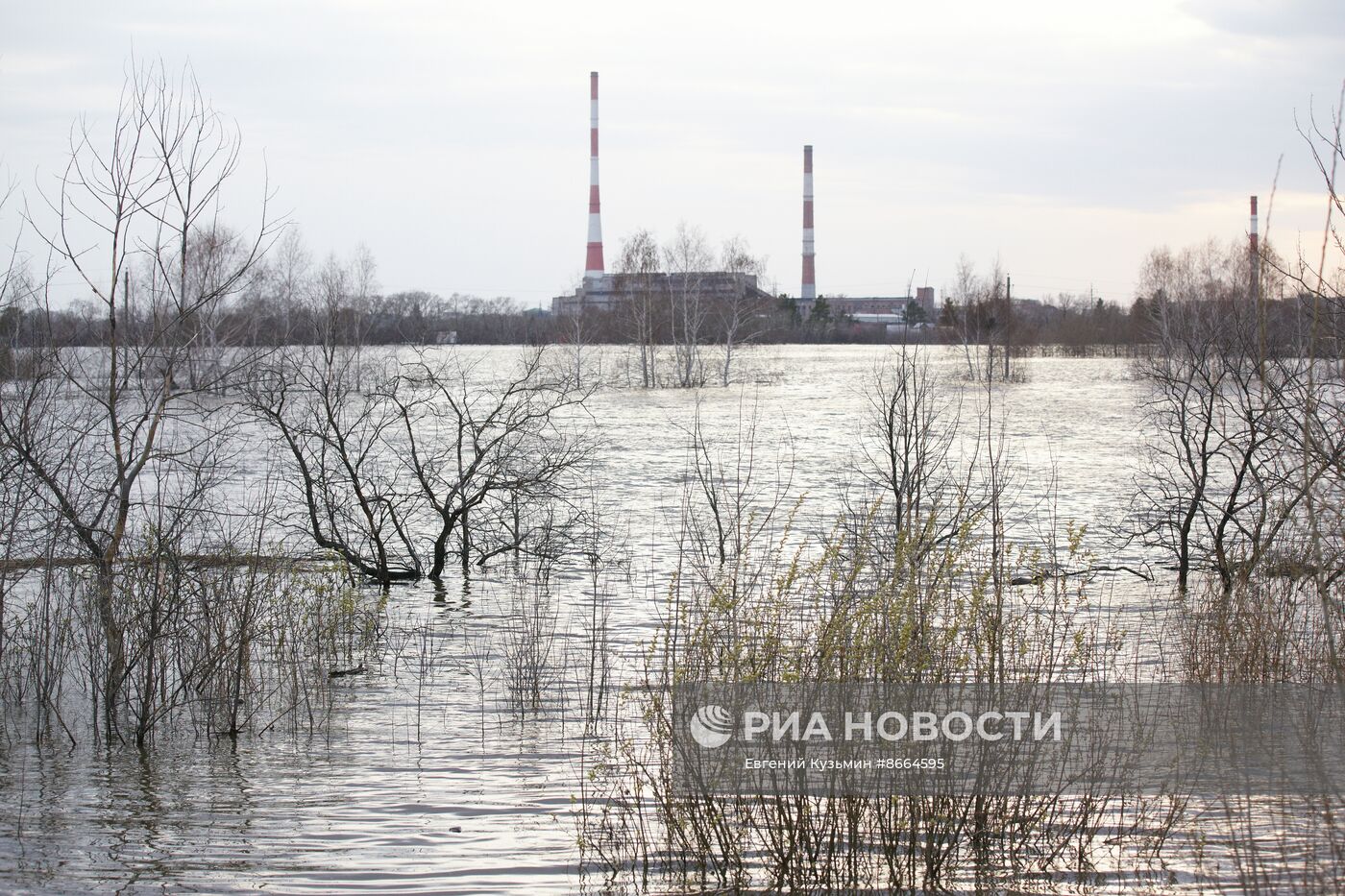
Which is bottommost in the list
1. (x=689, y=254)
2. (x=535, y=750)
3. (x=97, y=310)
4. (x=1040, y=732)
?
(x=535, y=750)

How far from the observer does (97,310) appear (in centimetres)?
920

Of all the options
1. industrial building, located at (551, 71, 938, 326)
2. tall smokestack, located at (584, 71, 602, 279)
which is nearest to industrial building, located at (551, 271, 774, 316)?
industrial building, located at (551, 71, 938, 326)

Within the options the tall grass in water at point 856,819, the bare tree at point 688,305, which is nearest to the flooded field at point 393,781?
the tall grass in water at point 856,819

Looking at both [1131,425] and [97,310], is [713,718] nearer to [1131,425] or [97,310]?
[97,310]

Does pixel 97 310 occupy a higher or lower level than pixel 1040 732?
higher

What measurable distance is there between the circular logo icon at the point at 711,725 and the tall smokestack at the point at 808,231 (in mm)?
110591

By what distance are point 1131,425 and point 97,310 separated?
125ft

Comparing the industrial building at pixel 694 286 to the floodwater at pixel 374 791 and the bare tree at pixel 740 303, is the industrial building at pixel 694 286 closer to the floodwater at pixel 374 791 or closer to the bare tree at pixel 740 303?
the bare tree at pixel 740 303

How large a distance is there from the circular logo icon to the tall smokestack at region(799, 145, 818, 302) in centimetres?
11059

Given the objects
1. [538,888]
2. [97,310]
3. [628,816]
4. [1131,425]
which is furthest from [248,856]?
[1131,425]

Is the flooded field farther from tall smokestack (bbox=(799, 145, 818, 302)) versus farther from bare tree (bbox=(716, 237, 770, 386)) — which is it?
tall smokestack (bbox=(799, 145, 818, 302))

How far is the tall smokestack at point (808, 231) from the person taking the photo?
11312 cm

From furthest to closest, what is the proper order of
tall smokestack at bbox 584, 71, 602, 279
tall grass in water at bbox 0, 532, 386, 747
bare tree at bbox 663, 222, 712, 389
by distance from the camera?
1. tall smokestack at bbox 584, 71, 602, 279
2. bare tree at bbox 663, 222, 712, 389
3. tall grass in water at bbox 0, 532, 386, 747

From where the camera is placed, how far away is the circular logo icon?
5.47 metres
